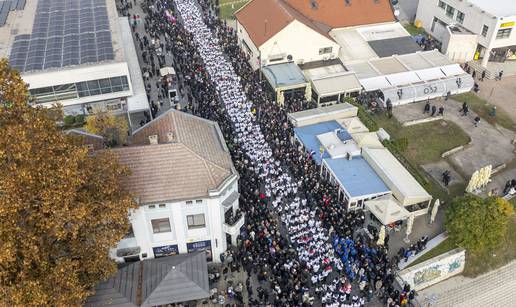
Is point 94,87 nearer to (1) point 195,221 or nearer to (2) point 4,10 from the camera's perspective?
(2) point 4,10

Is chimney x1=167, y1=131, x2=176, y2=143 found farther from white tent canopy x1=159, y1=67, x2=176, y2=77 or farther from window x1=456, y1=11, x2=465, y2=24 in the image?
window x1=456, y1=11, x2=465, y2=24

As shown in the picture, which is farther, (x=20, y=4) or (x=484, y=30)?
(x=20, y=4)

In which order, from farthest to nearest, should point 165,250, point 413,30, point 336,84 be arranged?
point 413,30
point 336,84
point 165,250

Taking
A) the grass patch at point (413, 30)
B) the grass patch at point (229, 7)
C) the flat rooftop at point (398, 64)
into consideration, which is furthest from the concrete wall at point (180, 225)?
the grass patch at point (413, 30)

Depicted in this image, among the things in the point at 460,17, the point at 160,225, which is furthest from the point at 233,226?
the point at 460,17

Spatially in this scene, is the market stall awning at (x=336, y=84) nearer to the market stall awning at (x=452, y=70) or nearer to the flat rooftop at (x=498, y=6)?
the market stall awning at (x=452, y=70)

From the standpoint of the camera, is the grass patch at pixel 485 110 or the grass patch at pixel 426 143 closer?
the grass patch at pixel 426 143

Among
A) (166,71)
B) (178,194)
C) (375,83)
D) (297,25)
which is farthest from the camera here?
(166,71)
